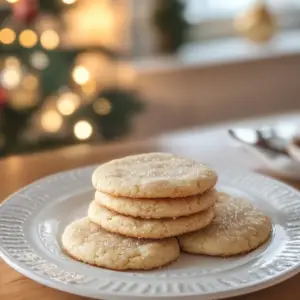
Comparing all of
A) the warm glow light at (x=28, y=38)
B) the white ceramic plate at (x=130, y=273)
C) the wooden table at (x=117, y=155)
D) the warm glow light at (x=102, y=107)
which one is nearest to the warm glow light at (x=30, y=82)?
the warm glow light at (x=28, y=38)

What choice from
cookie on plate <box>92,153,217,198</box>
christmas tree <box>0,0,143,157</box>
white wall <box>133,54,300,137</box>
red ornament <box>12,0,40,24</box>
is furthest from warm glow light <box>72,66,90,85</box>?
cookie on plate <box>92,153,217,198</box>

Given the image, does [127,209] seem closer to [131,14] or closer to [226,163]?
[226,163]

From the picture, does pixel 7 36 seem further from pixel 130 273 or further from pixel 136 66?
pixel 130 273

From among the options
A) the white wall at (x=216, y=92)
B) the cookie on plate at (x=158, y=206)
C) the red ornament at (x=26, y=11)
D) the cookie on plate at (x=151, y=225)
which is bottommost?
the white wall at (x=216, y=92)

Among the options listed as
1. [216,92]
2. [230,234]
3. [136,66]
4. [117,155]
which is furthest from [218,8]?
[230,234]

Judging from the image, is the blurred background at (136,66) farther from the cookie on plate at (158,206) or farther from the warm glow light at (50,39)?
the cookie on plate at (158,206)

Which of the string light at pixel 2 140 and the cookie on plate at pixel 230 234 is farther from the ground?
the cookie on plate at pixel 230 234

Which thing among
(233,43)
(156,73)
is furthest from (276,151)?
(233,43)
